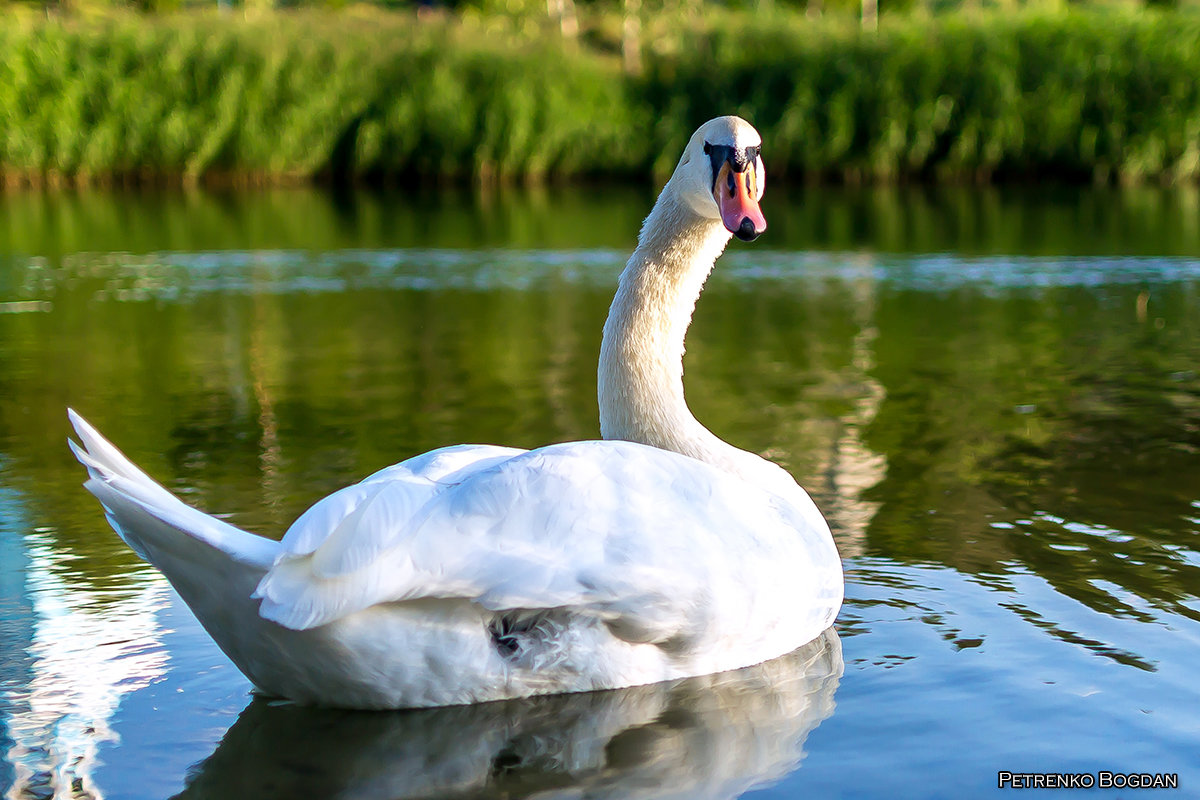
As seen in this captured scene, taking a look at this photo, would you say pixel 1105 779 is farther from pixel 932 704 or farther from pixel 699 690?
pixel 699 690

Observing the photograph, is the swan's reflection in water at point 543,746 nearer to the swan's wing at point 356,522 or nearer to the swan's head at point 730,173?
the swan's wing at point 356,522

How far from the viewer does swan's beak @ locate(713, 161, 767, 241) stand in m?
3.83

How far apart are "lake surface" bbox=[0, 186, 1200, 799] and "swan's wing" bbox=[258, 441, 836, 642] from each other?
316 mm

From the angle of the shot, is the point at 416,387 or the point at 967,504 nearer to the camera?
the point at 967,504

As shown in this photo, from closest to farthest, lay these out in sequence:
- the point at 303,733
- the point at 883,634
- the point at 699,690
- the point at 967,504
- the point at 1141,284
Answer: the point at 303,733 → the point at 699,690 → the point at 883,634 → the point at 967,504 → the point at 1141,284

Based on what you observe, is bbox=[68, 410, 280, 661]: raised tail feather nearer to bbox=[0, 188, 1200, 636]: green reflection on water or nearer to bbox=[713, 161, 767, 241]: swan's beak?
bbox=[0, 188, 1200, 636]: green reflection on water

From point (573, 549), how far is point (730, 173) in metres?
1.31

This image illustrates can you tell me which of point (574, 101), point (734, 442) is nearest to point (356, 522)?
point (734, 442)

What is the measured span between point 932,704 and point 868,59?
74.3 feet

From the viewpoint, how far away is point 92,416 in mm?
6922

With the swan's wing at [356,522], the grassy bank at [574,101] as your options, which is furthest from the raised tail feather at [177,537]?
the grassy bank at [574,101]

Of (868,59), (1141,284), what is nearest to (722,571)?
(1141,284)

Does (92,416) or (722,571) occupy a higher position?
(722,571)

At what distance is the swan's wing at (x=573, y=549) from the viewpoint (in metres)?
2.87
